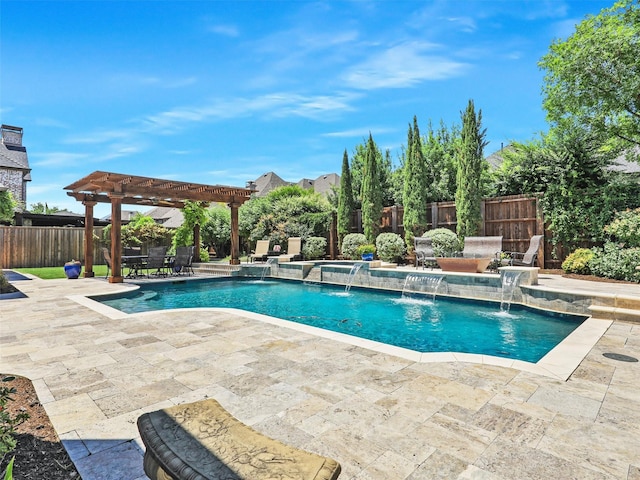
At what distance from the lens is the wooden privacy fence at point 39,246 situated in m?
15.5

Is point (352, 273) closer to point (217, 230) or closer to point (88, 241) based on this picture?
point (88, 241)

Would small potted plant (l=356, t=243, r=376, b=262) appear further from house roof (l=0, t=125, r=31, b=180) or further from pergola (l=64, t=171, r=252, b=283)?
house roof (l=0, t=125, r=31, b=180)

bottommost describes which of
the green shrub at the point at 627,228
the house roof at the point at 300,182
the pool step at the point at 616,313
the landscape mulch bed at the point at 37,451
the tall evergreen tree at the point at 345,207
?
the landscape mulch bed at the point at 37,451

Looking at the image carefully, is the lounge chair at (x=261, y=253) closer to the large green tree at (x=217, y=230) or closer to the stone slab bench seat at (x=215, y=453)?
the large green tree at (x=217, y=230)

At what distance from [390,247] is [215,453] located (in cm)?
1238

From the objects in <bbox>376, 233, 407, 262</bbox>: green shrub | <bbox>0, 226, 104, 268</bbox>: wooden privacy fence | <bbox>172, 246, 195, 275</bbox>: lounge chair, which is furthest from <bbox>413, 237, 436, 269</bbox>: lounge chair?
<bbox>0, 226, 104, 268</bbox>: wooden privacy fence

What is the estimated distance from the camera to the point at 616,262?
28.8ft

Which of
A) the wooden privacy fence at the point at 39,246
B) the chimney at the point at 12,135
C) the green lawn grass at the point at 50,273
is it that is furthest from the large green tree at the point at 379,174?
the chimney at the point at 12,135

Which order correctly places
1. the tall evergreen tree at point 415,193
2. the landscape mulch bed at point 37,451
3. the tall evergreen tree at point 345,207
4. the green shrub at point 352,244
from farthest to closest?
the tall evergreen tree at point 345,207
the green shrub at point 352,244
the tall evergreen tree at point 415,193
the landscape mulch bed at point 37,451

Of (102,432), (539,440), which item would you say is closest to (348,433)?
(539,440)

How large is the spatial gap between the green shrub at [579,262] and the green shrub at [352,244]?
698 cm

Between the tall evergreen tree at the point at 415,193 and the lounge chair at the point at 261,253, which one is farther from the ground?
the tall evergreen tree at the point at 415,193

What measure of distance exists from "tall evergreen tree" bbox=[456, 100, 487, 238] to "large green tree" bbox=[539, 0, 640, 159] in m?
2.75

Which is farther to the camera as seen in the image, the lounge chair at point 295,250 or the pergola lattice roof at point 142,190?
the lounge chair at point 295,250
